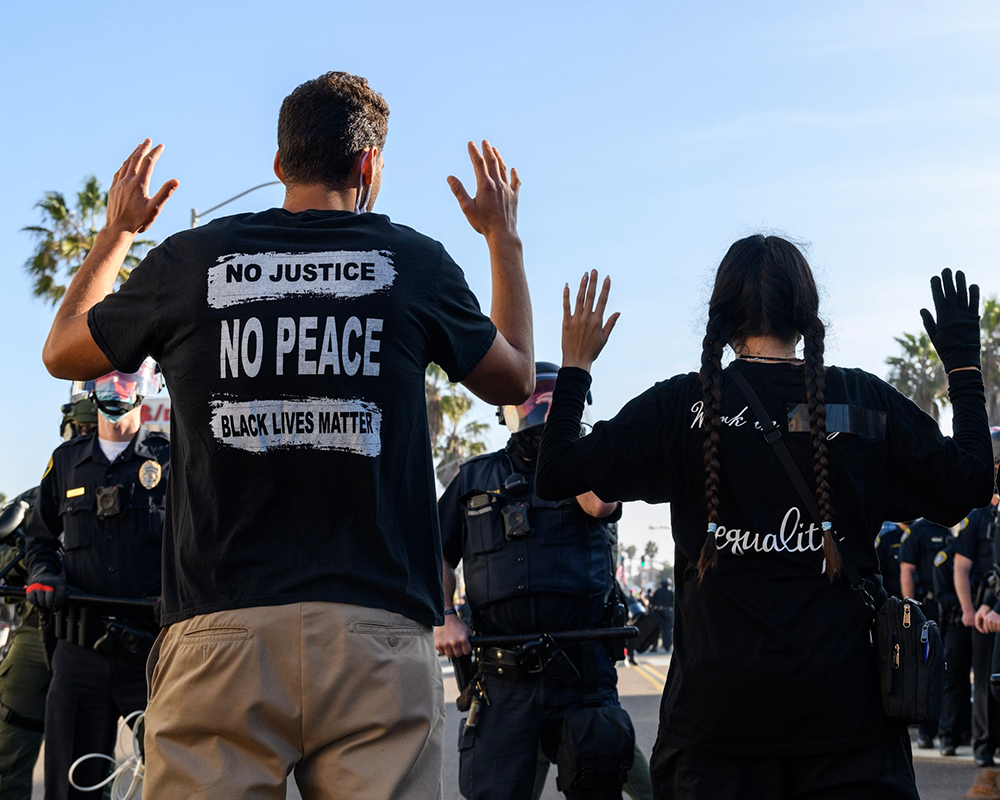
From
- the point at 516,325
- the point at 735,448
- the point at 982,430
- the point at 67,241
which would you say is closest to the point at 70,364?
the point at 516,325

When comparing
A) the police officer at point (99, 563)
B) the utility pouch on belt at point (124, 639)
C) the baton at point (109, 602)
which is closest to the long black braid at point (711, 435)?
the police officer at point (99, 563)

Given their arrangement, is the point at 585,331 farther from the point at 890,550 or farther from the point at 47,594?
the point at 890,550

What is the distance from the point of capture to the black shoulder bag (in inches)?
113

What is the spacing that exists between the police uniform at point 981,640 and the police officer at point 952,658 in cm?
18

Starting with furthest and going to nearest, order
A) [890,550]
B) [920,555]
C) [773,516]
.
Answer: [890,550] → [920,555] → [773,516]

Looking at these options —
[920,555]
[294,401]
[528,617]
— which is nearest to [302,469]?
[294,401]

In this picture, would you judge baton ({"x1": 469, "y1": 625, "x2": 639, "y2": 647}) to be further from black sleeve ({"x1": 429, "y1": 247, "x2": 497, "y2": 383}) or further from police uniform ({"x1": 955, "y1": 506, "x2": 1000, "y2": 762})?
police uniform ({"x1": 955, "y1": 506, "x2": 1000, "y2": 762})

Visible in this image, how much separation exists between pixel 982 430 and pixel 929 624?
1.94 ft

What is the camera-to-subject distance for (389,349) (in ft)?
8.13

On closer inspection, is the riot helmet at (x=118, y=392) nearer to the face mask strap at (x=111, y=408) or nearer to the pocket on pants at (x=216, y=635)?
the face mask strap at (x=111, y=408)

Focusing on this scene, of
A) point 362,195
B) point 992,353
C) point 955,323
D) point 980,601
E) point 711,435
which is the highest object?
point 992,353

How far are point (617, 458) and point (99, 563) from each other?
11.6ft

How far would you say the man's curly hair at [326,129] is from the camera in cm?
268

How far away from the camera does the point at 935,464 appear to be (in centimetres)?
311
